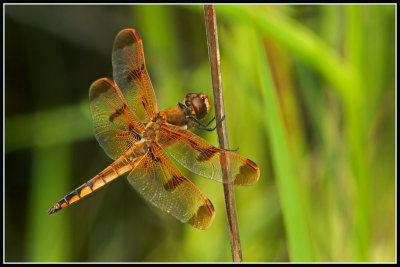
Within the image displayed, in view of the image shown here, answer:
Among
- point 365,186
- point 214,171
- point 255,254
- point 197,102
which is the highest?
point 197,102

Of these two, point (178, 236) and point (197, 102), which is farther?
point (178, 236)

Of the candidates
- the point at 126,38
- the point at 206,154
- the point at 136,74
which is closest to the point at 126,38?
the point at 126,38

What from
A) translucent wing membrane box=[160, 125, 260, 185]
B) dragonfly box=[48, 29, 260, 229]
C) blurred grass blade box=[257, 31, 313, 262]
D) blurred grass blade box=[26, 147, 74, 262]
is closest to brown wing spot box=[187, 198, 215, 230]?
dragonfly box=[48, 29, 260, 229]

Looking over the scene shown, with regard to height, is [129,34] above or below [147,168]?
above

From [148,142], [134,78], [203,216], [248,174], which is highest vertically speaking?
[134,78]

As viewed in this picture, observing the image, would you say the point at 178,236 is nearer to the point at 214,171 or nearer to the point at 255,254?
the point at 255,254

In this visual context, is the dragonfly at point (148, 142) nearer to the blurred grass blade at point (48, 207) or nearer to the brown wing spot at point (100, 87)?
the brown wing spot at point (100, 87)

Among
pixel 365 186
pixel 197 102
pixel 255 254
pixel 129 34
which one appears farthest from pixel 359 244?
pixel 129 34

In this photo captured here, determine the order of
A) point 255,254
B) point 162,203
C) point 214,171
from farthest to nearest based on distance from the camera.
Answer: point 255,254 < point 162,203 < point 214,171

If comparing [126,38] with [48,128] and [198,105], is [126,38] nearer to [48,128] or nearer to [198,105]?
[198,105]
